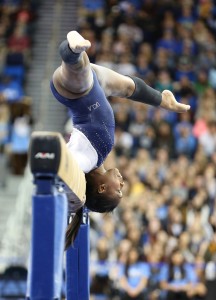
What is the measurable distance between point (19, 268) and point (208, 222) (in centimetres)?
291

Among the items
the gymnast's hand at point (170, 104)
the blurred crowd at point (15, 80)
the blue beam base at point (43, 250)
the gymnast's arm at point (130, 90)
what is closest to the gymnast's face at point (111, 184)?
the gymnast's arm at point (130, 90)

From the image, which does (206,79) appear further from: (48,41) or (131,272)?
(131,272)

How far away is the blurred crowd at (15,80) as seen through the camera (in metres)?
11.9

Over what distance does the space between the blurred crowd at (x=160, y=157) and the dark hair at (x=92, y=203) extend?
4.94m

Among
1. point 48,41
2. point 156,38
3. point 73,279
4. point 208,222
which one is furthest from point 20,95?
point 73,279

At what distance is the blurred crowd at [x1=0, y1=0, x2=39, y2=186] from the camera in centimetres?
1195

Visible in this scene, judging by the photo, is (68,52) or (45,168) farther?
(68,52)

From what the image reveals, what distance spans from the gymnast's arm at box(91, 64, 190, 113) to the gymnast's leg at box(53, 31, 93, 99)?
39 centimetres

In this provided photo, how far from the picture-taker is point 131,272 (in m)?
9.52

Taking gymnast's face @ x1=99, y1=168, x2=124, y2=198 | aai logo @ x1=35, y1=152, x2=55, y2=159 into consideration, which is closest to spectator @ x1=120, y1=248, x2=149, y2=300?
gymnast's face @ x1=99, y1=168, x2=124, y2=198

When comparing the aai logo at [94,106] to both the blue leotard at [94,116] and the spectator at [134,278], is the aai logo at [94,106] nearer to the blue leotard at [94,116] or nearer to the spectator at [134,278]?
the blue leotard at [94,116]

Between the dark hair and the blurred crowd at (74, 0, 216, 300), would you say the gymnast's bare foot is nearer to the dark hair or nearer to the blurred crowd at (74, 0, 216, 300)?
the dark hair

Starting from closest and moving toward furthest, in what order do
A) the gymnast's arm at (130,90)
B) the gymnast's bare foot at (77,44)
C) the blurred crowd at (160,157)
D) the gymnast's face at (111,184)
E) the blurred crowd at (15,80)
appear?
the gymnast's bare foot at (77,44) → the gymnast's face at (111,184) → the gymnast's arm at (130,90) → the blurred crowd at (160,157) → the blurred crowd at (15,80)

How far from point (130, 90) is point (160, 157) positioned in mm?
6315
